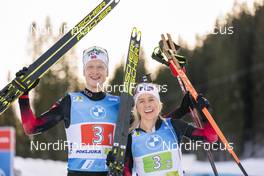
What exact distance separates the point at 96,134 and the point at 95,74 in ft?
1.33

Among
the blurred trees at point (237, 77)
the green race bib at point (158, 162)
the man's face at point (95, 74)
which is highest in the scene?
the blurred trees at point (237, 77)

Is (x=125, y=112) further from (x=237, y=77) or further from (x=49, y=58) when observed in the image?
(x=237, y=77)

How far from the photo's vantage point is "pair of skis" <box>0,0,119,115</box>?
3.23 meters

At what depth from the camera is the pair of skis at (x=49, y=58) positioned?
323 centimetres

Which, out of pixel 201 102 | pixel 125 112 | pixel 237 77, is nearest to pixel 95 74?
pixel 125 112

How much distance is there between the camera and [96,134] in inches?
122

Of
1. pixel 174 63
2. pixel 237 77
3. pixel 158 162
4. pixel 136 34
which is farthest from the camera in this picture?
pixel 237 77

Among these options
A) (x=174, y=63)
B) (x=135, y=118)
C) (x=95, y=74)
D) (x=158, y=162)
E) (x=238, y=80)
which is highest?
(x=238, y=80)

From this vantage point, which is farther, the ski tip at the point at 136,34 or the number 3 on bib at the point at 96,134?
the ski tip at the point at 136,34

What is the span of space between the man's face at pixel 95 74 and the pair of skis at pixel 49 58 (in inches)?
11.5

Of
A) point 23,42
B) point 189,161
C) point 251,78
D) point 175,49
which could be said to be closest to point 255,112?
point 251,78

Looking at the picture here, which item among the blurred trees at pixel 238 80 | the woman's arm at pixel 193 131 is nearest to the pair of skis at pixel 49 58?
the woman's arm at pixel 193 131

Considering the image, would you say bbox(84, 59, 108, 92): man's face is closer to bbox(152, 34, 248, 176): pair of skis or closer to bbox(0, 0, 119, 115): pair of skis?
bbox(0, 0, 119, 115): pair of skis

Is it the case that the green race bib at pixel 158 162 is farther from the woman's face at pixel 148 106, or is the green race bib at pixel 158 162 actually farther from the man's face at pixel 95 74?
the man's face at pixel 95 74
